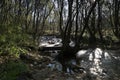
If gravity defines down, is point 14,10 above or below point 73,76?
above

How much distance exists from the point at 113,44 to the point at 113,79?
15.9m

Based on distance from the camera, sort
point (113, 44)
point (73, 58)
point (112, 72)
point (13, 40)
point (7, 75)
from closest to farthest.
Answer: point (7, 75) < point (13, 40) < point (112, 72) < point (73, 58) < point (113, 44)

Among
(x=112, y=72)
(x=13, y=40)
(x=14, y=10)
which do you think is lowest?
(x=112, y=72)

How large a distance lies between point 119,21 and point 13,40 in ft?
87.3

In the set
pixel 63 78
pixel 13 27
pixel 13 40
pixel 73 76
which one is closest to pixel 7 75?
pixel 13 40

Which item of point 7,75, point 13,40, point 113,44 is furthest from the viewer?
point 113,44

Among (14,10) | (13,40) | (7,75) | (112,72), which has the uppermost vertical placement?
(14,10)

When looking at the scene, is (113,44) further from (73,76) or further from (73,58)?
(73,76)

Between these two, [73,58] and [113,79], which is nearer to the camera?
[113,79]

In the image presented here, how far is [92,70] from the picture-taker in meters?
13.2

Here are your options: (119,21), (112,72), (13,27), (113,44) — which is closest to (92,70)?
(112,72)

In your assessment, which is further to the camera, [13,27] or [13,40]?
[13,27]

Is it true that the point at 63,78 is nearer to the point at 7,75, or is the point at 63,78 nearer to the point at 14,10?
the point at 7,75

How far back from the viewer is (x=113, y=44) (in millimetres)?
26609
